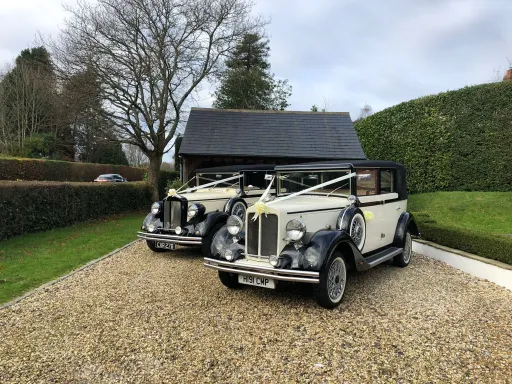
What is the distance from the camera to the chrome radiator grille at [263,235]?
4855 mm

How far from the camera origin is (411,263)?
7277 millimetres

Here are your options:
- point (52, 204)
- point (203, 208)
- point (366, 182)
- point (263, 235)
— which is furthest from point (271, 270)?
point (52, 204)

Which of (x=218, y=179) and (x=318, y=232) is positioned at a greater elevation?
(x=218, y=179)

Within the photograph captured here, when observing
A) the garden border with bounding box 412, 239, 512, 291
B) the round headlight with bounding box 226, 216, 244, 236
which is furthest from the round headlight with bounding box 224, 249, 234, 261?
the garden border with bounding box 412, 239, 512, 291

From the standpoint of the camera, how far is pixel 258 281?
4.75 metres

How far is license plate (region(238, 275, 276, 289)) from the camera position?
4.62 m

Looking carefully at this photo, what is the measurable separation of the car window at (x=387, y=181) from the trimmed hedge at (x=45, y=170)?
15.6 metres

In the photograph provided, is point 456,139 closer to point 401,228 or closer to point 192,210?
point 401,228

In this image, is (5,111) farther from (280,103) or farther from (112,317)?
(112,317)

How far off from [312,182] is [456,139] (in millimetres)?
10595

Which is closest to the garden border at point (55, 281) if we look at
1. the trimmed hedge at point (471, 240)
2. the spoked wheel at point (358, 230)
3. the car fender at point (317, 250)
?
the car fender at point (317, 250)

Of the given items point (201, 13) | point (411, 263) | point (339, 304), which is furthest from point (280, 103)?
point (339, 304)

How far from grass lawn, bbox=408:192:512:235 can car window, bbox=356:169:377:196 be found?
11.3ft

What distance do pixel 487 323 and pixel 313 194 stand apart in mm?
3035
